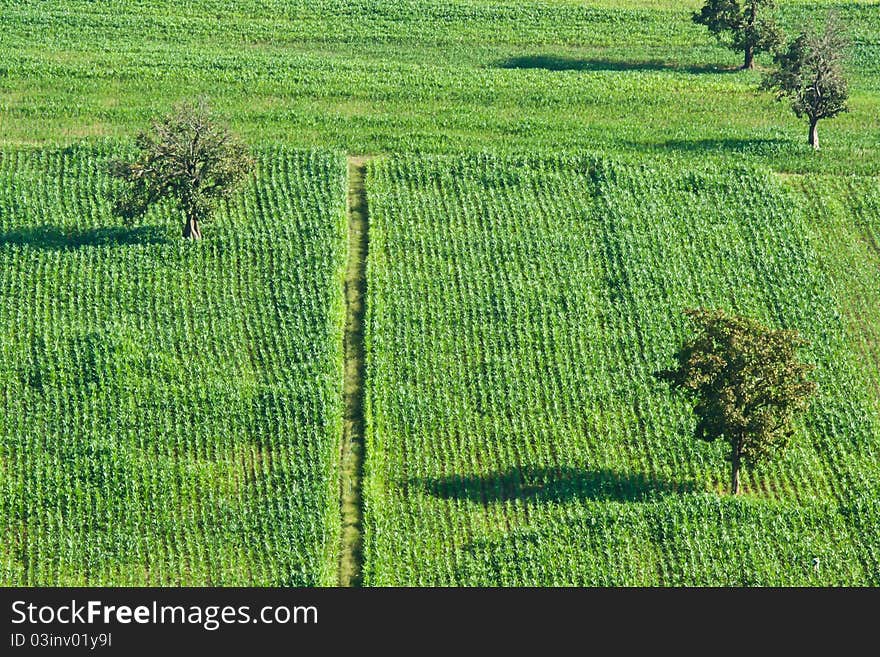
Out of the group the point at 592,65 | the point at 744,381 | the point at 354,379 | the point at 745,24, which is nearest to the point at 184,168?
the point at 354,379

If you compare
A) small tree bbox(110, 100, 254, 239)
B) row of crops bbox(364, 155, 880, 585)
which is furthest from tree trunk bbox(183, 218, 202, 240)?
row of crops bbox(364, 155, 880, 585)

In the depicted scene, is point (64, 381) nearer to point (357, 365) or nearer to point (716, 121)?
point (357, 365)

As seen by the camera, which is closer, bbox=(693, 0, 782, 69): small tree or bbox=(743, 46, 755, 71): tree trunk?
bbox=(693, 0, 782, 69): small tree

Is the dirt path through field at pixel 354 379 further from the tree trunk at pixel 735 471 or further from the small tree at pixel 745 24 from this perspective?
the small tree at pixel 745 24

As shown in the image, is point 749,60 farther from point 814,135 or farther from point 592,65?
point 814,135

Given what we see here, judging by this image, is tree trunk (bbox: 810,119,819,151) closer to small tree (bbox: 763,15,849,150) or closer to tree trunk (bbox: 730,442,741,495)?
small tree (bbox: 763,15,849,150)
